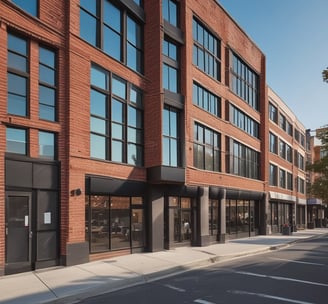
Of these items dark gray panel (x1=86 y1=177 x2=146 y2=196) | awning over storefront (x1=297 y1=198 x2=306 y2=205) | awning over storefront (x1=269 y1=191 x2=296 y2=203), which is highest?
dark gray panel (x1=86 y1=177 x2=146 y2=196)

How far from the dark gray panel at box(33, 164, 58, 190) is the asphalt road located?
15.5 feet

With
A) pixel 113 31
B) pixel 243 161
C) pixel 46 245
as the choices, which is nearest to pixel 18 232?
pixel 46 245

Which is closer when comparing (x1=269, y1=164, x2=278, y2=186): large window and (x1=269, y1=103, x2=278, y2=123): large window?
(x1=269, y1=164, x2=278, y2=186): large window

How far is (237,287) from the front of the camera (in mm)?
11789

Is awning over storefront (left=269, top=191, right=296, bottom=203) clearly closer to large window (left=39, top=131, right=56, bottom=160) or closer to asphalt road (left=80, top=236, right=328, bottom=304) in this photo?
asphalt road (left=80, top=236, right=328, bottom=304)

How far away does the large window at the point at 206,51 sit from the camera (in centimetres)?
2587

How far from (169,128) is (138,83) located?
298 centimetres

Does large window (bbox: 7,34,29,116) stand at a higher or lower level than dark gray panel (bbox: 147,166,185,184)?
higher

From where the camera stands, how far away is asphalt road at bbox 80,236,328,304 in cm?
1030

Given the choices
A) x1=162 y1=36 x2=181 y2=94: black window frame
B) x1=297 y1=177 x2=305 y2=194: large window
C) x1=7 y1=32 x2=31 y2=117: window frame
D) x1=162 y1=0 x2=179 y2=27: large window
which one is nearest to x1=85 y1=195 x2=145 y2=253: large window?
x1=7 y1=32 x2=31 y2=117: window frame

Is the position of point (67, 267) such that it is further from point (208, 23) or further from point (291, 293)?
point (208, 23)

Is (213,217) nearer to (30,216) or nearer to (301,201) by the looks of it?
(30,216)

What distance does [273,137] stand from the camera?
43.9 meters

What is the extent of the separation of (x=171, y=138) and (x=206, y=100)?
18.3ft
